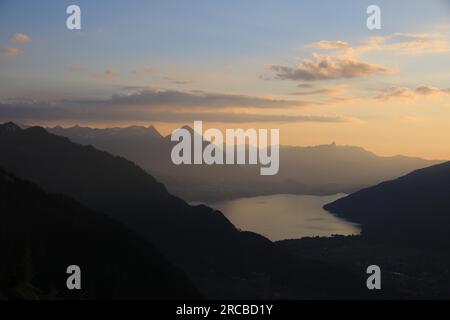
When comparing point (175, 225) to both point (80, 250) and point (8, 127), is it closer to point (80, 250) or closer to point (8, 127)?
point (80, 250)

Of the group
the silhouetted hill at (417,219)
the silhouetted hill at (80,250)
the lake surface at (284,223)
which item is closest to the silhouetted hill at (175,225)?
the silhouetted hill at (80,250)

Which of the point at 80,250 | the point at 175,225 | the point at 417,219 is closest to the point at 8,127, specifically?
the point at 175,225

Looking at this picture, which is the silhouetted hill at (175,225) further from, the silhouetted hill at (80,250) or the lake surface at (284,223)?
the lake surface at (284,223)

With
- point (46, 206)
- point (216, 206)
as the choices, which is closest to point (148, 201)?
point (46, 206)

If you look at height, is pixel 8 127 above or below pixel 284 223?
above

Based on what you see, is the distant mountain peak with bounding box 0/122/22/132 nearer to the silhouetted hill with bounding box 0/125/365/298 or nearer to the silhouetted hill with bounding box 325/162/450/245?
the silhouetted hill with bounding box 0/125/365/298
